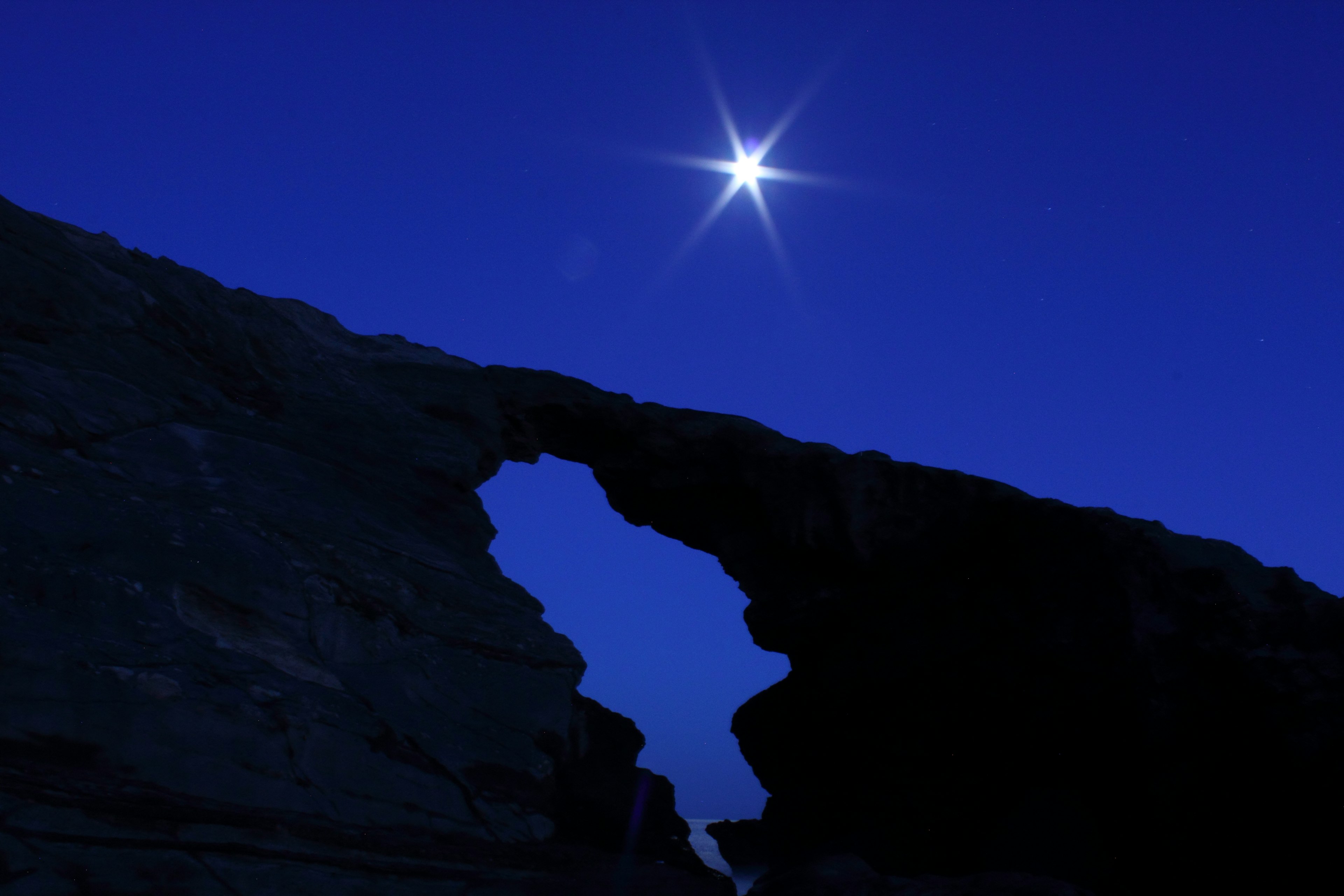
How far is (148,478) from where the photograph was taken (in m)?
11.4

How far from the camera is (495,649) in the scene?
11719 mm

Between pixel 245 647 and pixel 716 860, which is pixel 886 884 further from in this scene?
pixel 716 860

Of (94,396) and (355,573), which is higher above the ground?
(94,396)

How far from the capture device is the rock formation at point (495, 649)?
25.0 feet

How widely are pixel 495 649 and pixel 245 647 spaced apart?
10.8 feet

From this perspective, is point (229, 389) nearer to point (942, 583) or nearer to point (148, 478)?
point (148, 478)

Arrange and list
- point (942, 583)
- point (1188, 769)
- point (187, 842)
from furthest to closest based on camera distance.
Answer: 1. point (942, 583)
2. point (1188, 769)
3. point (187, 842)

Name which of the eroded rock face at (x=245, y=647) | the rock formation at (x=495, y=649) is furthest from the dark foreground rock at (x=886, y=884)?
the eroded rock face at (x=245, y=647)

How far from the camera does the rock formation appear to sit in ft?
25.0

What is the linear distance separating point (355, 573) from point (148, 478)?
9.60 ft

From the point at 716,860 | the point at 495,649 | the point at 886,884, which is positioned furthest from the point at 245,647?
the point at 716,860

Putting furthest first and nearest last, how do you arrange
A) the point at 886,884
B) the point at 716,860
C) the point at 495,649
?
the point at 716,860 < the point at 495,649 < the point at 886,884

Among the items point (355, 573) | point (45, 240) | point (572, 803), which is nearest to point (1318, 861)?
point (572, 803)

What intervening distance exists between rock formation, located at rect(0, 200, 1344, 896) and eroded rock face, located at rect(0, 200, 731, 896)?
43mm
